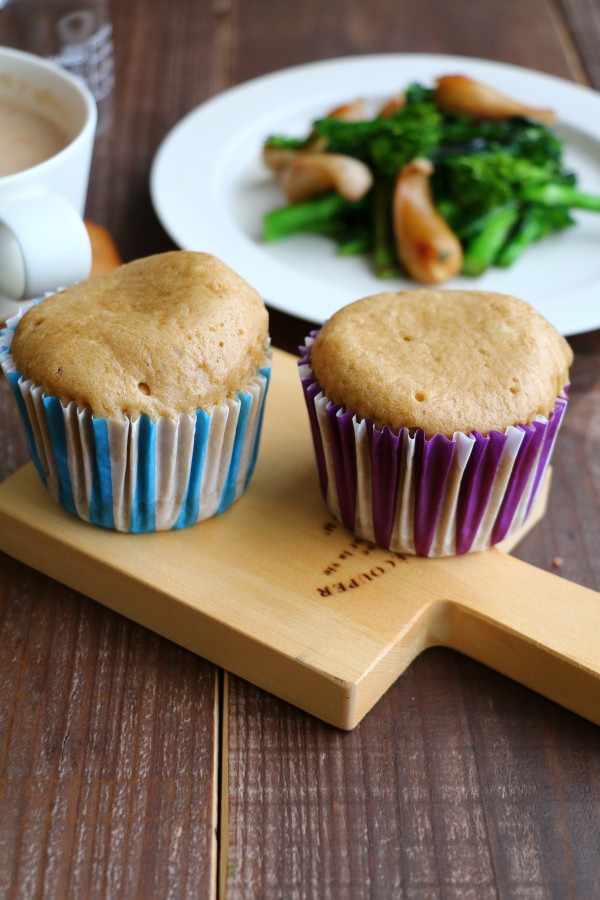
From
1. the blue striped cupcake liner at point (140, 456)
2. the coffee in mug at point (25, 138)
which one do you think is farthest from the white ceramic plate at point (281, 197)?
the blue striped cupcake liner at point (140, 456)

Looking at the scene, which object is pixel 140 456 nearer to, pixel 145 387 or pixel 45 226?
pixel 145 387

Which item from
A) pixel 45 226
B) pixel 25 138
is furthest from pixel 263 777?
pixel 25 138

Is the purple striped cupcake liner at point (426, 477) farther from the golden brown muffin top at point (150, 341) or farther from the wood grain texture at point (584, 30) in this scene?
the wood grain texture at point (584, 30)

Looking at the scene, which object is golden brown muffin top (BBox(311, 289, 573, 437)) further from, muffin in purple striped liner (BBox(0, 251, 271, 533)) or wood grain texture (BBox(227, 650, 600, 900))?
wood grain texture (BBox(227, 650, 600, 900))


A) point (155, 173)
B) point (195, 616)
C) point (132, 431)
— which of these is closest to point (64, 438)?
point (132, 431)

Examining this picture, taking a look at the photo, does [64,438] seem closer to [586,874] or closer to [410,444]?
[410,444]

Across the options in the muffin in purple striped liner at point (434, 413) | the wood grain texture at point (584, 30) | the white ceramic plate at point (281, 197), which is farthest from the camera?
the wood grain texture at point (584, 30)
